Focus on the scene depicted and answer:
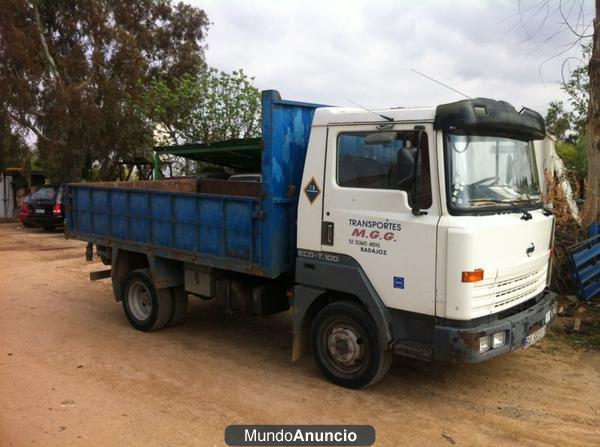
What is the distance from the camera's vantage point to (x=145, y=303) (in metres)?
6.85

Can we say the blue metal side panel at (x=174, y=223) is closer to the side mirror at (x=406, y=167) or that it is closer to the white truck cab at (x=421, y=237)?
the white truck cab at (x=421, y=237)

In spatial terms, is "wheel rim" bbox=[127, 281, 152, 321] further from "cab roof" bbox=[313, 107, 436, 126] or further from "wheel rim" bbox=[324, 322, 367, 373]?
"cab roof" bbox=[313, 107, 436, 126]

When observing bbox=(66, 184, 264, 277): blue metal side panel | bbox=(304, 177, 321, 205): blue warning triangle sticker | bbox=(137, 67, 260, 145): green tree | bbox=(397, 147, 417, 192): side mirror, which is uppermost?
bbox=(137, 67, 260, 145): green tree

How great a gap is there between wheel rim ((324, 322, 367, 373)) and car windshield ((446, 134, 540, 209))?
4.70 feet

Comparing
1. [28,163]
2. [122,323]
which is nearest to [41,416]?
[122,323]

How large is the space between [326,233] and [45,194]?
1636 cm

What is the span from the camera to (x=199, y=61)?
27453 mm

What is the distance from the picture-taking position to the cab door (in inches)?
164

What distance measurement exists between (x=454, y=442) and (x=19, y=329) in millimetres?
5434

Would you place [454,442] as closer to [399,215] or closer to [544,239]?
[399,215]

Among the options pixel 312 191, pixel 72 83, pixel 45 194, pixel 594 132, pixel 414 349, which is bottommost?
pixel 414 349

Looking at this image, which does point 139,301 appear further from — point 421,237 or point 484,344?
point 484,344

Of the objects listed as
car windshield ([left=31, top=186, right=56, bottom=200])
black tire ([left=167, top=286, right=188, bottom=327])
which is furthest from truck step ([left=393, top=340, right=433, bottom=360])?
car windshield ([left=31, top=186, right=56, bottom=200])

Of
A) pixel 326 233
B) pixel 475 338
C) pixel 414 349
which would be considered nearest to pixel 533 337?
pixel 475 338
